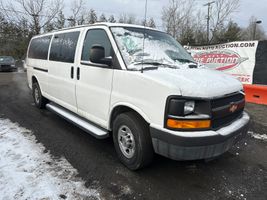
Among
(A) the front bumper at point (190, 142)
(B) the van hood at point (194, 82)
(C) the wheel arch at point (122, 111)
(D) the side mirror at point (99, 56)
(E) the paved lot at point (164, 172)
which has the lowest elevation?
(E) the paved lot at point (164, 172)

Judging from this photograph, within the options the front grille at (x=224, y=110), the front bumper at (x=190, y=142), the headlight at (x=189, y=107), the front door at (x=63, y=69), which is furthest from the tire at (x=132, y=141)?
the front door at (x=63, y=69)

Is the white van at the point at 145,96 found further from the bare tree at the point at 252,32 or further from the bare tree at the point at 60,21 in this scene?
the bare tree at the point at 252,32

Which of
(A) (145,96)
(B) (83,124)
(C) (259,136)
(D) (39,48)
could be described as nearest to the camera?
(A) (145,96)

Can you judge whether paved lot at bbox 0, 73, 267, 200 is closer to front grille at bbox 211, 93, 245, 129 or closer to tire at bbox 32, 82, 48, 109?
front grille at bbox 211, 93, 245, 129

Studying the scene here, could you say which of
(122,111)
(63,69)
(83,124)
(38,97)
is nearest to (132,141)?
(122,111)

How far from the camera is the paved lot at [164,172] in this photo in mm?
2891

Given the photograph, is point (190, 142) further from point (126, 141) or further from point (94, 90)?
point (94, 90)

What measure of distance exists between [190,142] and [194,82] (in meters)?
0.72

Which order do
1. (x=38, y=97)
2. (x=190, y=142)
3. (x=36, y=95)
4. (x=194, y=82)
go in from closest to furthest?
(x=190, y=142) → (x=194, y=82) → (x=38, y=97) → (x=36, y=95)

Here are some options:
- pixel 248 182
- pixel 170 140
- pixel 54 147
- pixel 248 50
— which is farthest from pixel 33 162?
pixel 248 50

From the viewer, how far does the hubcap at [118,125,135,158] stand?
322 centimetres

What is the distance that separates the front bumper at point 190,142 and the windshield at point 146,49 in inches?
40.9

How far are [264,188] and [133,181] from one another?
5.79ft

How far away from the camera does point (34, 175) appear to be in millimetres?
3139
